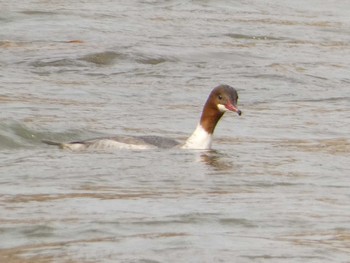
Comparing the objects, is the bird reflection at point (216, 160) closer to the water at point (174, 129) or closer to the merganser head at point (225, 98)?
→ the water at point (174, 129)

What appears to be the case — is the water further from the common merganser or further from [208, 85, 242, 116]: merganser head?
[208, 85, 242, 116]: merganser head

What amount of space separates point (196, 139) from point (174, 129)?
4.69 feet

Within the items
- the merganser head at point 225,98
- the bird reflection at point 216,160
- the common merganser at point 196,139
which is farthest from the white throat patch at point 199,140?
the merganser head at point 225,98

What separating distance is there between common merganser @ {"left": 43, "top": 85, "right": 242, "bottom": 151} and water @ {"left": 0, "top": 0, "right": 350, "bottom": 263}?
0.16 metres

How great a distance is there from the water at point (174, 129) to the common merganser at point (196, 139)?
6.2 inches

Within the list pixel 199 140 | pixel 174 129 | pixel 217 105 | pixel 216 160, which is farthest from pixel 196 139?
pixel 174 129

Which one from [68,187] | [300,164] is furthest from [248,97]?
[68,187]

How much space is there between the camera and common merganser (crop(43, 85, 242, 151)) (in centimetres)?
1323

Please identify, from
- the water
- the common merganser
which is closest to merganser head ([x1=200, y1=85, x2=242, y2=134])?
the common merganser

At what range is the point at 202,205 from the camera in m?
10.1

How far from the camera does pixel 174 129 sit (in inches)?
593

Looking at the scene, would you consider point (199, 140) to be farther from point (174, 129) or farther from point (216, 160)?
point (174, 129)

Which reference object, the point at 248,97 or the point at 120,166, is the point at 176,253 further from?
the point at 248,97

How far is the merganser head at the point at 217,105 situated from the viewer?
13.8 m
